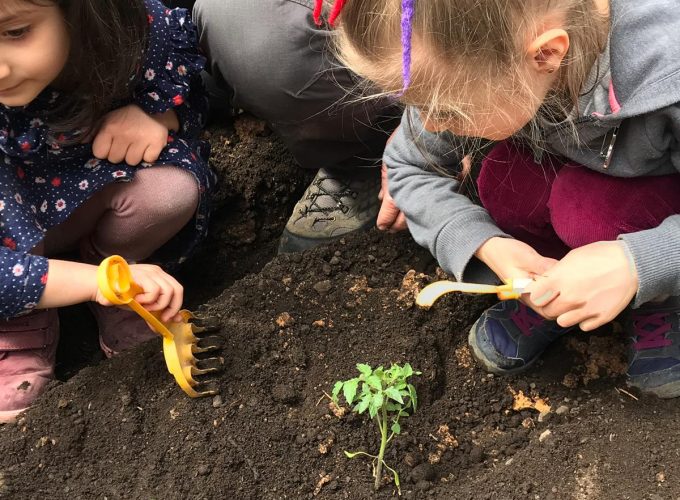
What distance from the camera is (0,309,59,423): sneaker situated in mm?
1555

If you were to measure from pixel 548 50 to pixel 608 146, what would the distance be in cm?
29

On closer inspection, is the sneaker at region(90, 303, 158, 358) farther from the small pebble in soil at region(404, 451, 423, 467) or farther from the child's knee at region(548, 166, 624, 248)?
the child's knee at region(548, 166, 624, 248)

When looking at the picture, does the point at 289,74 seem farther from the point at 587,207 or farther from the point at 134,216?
the point at 587,207

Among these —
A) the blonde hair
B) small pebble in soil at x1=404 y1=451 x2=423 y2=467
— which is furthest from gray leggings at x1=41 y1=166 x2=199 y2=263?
small pebble in soil at x1=404 y1=451 x2=423 y2=467

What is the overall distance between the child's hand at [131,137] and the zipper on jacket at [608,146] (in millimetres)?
1033

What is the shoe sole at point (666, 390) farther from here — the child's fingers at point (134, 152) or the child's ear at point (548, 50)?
the child's fingers at point (134, 152)

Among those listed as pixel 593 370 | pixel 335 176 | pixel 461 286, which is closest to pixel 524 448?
pixel 593 370

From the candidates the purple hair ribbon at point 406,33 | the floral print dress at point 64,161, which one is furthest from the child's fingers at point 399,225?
the purple hair ribbon at point 406,33

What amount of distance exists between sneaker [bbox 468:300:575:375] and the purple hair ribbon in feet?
2.31

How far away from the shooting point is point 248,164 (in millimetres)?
2129

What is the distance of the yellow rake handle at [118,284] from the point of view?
125cm

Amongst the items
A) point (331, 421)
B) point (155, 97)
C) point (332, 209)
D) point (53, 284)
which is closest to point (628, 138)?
point (331, 421)

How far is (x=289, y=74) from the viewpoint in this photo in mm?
1695

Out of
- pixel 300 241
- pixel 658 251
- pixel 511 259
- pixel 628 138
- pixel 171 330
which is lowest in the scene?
pixel 300 241
